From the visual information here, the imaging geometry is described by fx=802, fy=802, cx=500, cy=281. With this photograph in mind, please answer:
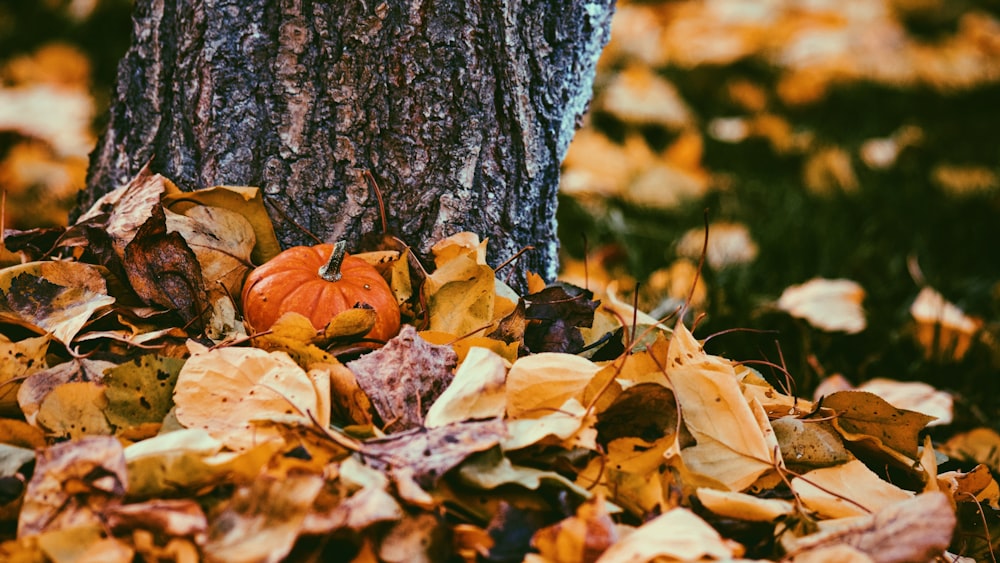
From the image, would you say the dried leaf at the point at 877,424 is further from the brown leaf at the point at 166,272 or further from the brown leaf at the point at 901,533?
the brown leaf at the point at 166,272

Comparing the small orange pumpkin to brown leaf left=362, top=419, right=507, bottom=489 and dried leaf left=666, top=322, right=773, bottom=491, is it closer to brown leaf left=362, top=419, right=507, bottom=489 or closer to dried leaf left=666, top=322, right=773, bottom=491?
brown leaf left=362, top=419, right=507, bottom=489

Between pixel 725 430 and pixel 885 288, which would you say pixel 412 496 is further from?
pixel 885 288

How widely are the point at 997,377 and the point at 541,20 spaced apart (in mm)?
1510

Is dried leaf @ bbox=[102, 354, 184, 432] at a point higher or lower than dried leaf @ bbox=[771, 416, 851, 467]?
higher

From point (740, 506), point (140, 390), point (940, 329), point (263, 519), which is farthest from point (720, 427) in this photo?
point (940, 329)

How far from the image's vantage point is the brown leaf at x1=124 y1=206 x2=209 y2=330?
4.05ft

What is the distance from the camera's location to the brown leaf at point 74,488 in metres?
0.88

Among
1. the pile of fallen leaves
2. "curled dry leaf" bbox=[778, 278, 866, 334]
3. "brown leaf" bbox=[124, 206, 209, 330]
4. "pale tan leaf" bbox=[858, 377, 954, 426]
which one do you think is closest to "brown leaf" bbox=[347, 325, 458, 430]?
the pile of fallen leaves

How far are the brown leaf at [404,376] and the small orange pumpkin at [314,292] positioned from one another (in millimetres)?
148

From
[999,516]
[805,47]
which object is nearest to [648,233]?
[999,516]

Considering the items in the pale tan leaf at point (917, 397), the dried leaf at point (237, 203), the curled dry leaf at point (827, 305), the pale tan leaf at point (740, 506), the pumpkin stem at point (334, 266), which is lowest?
the pale tan leaf at point (917, 397)

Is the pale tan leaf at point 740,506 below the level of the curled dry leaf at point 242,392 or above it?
below

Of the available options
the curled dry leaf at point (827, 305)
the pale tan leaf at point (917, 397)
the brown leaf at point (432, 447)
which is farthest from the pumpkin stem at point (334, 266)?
the curled dry leaf at point (827, 305)

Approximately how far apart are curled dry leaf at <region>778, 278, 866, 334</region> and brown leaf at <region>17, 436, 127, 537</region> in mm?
1644
